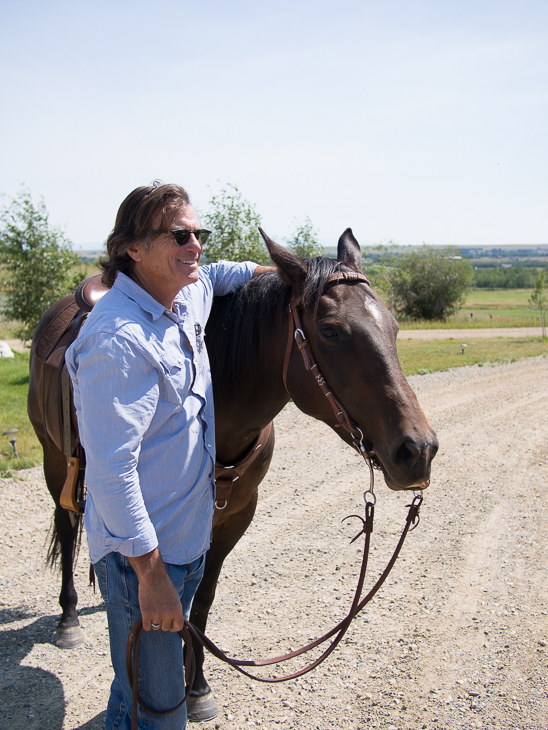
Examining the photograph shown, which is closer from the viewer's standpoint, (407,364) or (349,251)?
(349,251)

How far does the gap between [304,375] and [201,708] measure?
194 centimetres

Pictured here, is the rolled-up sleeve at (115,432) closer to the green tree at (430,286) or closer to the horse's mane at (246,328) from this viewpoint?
the horse's mane at (246,328)

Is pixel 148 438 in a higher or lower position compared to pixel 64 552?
higher

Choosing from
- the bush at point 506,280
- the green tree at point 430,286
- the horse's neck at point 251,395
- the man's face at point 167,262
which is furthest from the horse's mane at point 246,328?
the bush at point 506,280

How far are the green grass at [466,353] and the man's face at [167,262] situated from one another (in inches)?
417

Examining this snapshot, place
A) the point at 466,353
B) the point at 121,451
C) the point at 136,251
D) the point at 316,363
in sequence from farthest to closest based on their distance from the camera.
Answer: the point at 466,353, the point at 316,363, the point at 136,251, the point at 121,451

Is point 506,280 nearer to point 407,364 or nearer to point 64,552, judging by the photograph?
point 407,364

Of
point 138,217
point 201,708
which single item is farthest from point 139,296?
point 201,708

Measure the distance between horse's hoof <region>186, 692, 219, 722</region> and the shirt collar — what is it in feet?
7.19

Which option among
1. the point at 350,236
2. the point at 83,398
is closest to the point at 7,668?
the point at 83,398

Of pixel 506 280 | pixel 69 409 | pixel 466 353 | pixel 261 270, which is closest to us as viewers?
pixel 261 270

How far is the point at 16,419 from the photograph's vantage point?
8.09 metres

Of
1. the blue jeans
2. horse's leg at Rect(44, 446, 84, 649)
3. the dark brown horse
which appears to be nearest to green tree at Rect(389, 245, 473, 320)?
horse's leg at Rect(44, 446, 84, 649)

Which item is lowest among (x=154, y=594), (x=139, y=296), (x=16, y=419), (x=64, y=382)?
(x=16, y=419)
